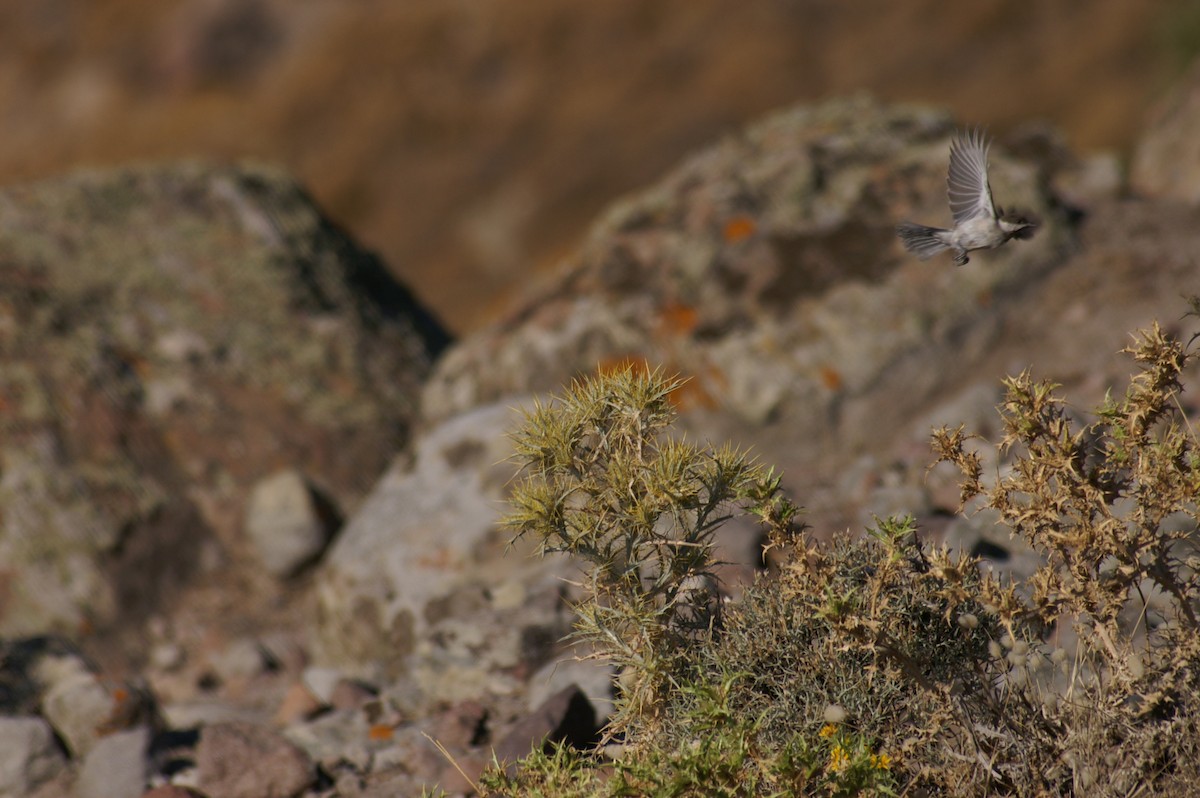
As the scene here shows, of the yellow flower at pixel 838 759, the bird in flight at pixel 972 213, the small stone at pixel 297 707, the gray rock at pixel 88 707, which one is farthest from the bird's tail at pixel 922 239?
the gray rock at pixel 88 707

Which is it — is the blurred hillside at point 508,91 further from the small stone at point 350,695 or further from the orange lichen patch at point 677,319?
the small stone at point 350,695

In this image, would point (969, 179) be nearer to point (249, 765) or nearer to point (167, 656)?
point (249, 765)

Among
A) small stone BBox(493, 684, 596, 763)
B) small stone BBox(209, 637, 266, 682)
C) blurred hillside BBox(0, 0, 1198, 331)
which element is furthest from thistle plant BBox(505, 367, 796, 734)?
blurred hillside BBox(0, 0, 1198, 331)

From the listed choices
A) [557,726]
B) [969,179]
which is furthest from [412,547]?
[969,179]

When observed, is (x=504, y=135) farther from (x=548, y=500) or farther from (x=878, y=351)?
(x=548, y=500)

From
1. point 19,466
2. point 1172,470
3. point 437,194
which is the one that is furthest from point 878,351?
point 437,194

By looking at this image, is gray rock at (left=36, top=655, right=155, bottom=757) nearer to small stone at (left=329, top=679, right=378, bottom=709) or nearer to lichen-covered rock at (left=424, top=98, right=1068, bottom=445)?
small stone at (left=329, top=679, right=378, bottom=709)
